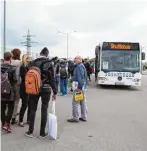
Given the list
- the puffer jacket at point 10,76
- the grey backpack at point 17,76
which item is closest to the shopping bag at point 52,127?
the puffer jacket at point 10,76

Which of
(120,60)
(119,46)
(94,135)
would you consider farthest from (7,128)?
(119,46)

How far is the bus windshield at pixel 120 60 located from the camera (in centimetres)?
1850

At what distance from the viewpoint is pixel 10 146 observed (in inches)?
231

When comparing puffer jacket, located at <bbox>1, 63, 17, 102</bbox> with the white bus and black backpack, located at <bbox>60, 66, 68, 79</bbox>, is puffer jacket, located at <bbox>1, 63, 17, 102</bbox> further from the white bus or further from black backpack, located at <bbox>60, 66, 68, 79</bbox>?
the white bus

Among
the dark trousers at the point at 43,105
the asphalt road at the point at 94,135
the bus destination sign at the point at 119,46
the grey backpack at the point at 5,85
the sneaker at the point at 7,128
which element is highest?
the bus destination sign at the point at 119,46

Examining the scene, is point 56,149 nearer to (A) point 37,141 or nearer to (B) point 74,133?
(A) point 37,141

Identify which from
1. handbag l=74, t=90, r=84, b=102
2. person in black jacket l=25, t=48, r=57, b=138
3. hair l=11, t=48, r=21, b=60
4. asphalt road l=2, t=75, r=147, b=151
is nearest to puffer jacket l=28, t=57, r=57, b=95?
person in black jacket l=25, t=48, r=57, b=138

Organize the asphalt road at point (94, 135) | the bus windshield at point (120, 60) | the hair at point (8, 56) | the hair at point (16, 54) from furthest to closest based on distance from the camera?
1. the bus windshield at point (120, 60)
2. the hair at point (16, 54)
3. the hair at point (8, 56)
4. the asphalt road at point (94, 135)

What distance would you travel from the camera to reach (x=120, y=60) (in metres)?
18.7

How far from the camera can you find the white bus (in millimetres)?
18312

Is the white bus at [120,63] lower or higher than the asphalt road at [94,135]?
higher

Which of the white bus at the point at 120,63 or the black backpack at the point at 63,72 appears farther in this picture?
the white bus at the point at 120,63

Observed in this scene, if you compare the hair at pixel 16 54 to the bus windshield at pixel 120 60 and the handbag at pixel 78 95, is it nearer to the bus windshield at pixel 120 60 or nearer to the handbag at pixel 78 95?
the handbag at pixel 78 95

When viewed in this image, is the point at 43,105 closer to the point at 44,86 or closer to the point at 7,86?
the point at 44,86
